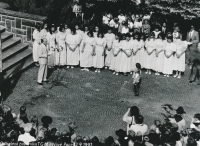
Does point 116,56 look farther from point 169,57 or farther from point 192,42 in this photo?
point 192,42

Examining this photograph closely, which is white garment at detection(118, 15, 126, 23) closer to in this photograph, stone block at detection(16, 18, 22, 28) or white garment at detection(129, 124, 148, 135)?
stone block at detection(16, 18, 22, 28)

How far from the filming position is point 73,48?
15.6 metres

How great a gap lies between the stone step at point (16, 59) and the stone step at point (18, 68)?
0.12m

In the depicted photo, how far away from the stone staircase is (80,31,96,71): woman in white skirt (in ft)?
6.93

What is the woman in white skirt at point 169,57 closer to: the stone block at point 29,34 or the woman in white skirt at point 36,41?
the woman in white skirt at point 36,41

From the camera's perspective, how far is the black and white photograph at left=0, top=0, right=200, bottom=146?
12664 millimetres

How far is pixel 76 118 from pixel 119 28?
21.6 feet

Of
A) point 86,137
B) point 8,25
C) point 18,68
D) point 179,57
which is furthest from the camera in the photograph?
point 8,25

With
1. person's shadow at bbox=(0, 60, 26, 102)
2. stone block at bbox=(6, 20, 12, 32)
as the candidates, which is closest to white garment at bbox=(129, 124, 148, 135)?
person's shadow at bbox=(0, 60, 26, 102)

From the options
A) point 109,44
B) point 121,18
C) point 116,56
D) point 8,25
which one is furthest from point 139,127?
point 121,18

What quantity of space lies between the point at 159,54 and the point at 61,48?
155 inches

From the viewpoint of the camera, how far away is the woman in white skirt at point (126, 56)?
49.4 ft

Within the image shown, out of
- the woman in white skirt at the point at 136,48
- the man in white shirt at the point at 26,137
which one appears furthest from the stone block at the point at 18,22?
the man in white shirt at the point at 26,137

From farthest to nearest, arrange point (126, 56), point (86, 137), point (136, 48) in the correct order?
1. point (126, 56)
2. point (136, 48)
3. point (86, 137)
